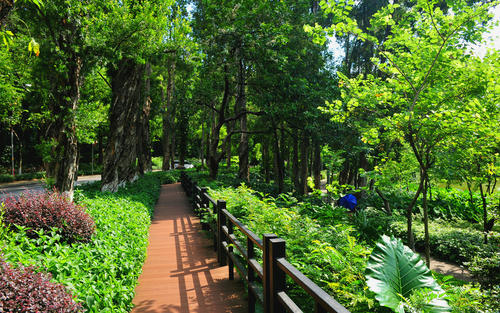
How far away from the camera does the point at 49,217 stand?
4.46 m

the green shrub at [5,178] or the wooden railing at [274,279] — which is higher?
the wooden railing at [274,279]

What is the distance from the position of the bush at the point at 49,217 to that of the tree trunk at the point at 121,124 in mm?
6600

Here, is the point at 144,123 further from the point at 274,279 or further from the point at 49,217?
the point at 274,279

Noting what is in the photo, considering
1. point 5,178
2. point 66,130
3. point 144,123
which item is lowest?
point 5,178

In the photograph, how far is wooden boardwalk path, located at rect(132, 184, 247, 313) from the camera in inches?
165

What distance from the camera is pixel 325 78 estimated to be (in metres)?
15.3

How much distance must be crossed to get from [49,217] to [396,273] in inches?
179

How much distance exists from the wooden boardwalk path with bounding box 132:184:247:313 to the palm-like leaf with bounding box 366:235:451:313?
2047 millimetres

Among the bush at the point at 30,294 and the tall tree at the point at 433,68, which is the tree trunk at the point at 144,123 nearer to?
the tall tree at the point at 433,68

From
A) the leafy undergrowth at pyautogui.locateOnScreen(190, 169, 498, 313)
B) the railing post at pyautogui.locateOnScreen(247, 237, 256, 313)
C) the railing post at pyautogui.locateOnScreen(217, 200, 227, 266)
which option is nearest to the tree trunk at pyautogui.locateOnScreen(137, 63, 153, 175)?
the railing post at pyautogui.locateOnScreen(217, 200, 227, 266)

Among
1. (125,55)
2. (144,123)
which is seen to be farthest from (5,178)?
(125,55)

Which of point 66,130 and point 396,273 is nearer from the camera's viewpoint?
point 396,273

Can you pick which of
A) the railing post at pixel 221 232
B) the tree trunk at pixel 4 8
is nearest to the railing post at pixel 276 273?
the railing post at pixel 221 232

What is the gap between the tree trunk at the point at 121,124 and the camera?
11.3 m
